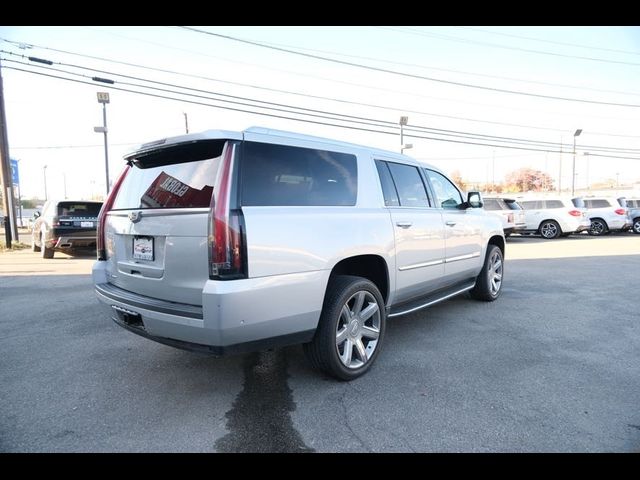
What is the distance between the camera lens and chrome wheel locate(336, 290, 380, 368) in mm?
3277

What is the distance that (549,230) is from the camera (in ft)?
58.7

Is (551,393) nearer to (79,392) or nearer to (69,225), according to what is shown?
(79,392)

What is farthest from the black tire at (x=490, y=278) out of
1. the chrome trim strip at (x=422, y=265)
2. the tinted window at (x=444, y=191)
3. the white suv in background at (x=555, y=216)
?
the white suv in background at (x=555, y=216)

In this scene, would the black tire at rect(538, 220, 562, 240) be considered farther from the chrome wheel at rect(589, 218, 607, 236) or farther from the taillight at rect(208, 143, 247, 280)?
the taillight at rect(208, 143, 247, 280)

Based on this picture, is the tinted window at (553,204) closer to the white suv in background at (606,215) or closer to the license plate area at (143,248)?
the white suv in background at (606,215)

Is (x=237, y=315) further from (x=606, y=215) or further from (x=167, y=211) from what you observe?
(x=606, y=215)

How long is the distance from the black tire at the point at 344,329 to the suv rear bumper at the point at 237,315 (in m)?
0.13

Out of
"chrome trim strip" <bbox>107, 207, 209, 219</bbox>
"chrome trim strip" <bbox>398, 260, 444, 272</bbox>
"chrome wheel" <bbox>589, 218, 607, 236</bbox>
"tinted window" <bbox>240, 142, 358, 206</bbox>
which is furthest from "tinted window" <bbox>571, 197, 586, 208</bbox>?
"chrome trim strip" <bbox>107, 207, 209, 219</bbox>

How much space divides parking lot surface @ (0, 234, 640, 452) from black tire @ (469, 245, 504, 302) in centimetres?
64

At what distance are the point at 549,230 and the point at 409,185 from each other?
16420mm

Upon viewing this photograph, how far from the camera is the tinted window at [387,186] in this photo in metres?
3.88

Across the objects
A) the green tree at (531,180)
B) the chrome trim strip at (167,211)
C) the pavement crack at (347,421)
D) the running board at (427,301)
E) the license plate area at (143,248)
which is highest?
the green tree at (531,180)
